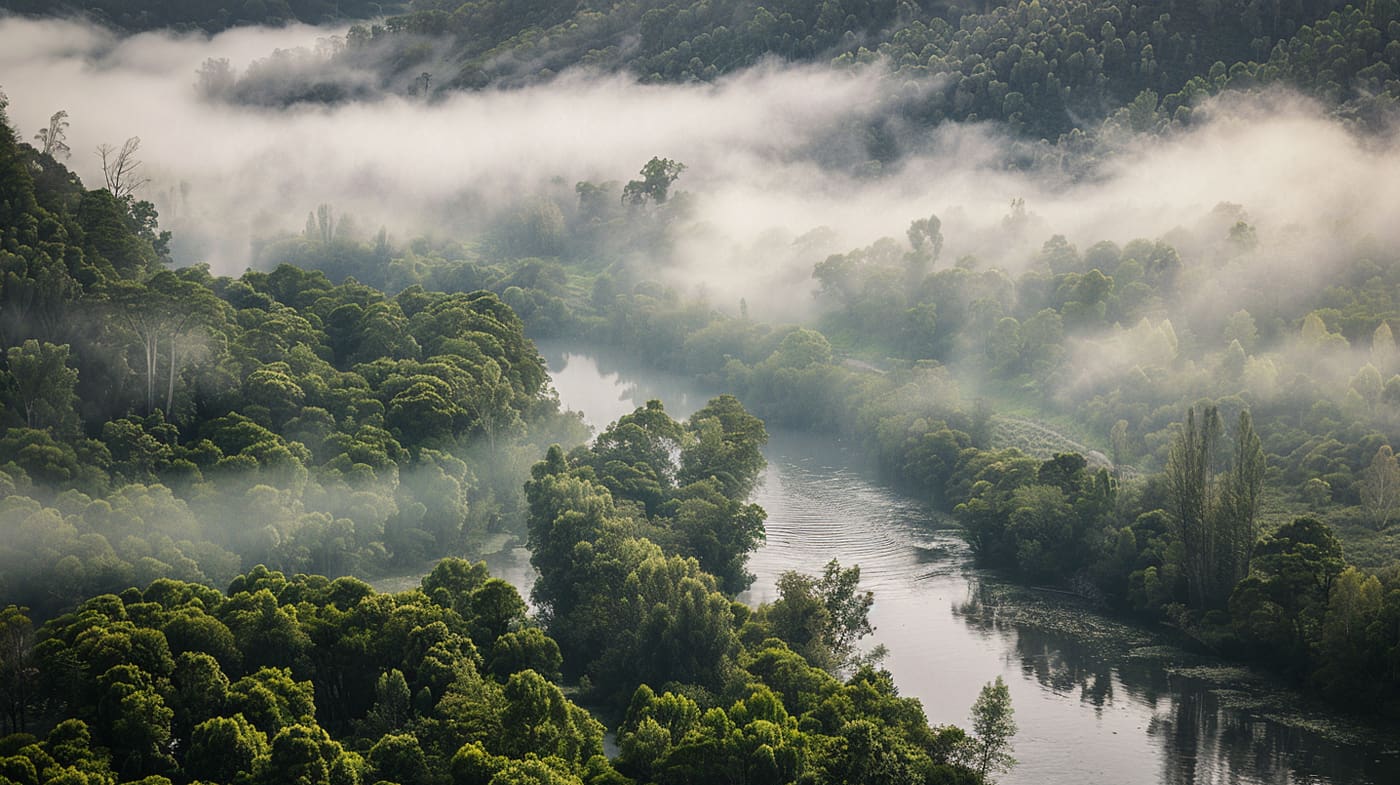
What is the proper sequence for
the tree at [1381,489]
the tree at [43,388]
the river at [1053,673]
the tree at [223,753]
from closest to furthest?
1. the tree at [223,753]
2. the river at [1053,673]
3. the tree at [43,388]
4. the tree at [1381,489]

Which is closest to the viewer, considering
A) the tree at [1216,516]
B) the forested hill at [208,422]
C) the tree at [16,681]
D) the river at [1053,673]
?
the tree at [16,681]

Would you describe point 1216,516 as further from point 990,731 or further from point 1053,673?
point 990,731

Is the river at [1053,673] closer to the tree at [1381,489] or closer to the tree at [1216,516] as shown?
the tree at [1216,516]

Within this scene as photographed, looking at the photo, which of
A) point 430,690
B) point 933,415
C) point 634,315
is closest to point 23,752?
point 430,690

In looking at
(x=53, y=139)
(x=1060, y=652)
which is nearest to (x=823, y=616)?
(x=1060, y=652)

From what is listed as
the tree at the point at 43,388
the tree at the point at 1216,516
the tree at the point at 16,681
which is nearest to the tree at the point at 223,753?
the tree at the point at 16,681

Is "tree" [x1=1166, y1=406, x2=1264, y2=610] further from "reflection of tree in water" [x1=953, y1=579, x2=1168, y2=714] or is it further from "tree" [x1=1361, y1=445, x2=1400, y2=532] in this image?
"tree" [x1=1361, y1=445, x2=1400, y2=532]

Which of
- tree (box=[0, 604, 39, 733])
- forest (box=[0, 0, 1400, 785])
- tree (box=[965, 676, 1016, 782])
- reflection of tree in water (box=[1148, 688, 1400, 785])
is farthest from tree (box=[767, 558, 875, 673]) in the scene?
tree (box=[0, 604, 39, 733])
